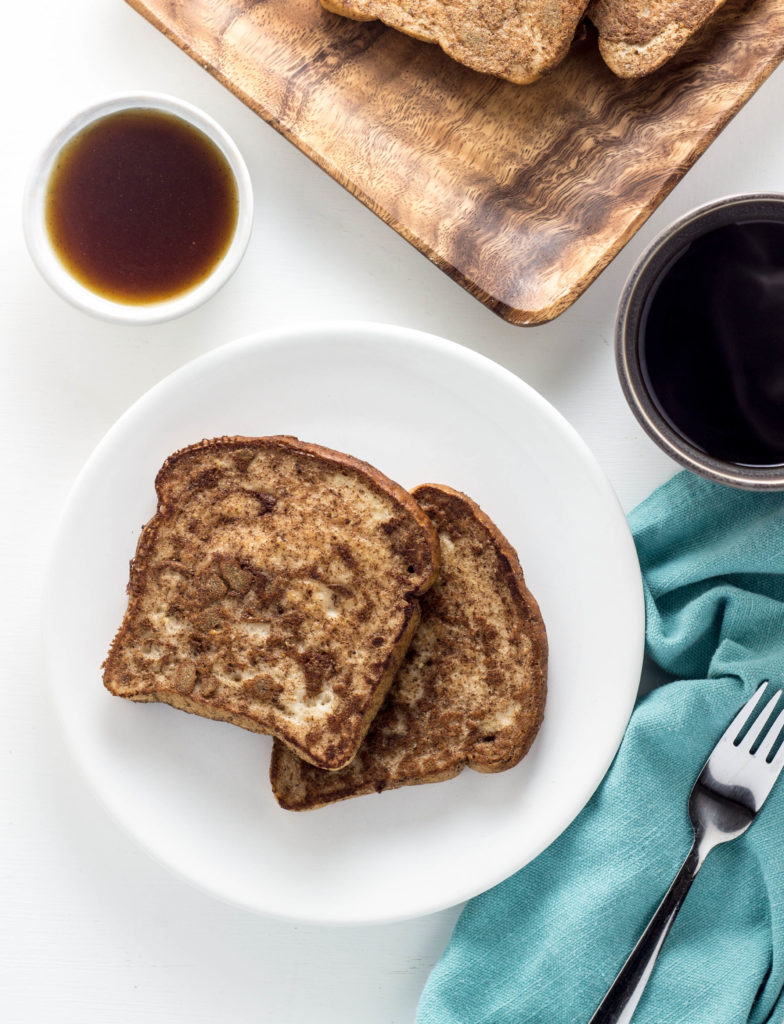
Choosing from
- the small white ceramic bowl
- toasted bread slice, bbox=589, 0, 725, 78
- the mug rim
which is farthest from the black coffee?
the small white ceramic bowl

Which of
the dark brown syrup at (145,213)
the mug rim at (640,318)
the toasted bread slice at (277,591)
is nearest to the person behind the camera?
the mug rim at (640,318)

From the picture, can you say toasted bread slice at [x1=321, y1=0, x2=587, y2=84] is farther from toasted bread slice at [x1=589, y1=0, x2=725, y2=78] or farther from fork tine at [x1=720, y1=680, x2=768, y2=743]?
fork tine at [x1=720, y1=680, x2=768, y2=743]

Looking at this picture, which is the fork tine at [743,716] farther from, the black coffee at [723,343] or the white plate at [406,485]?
the black coffee at [723,343]

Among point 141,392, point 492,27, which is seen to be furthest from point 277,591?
point 492,27

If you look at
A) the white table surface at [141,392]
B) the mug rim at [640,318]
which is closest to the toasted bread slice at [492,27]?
the white table surface at [141,392]

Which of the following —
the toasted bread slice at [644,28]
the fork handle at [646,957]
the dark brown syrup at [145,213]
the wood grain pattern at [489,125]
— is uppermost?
the toasted bread slice at [644,28]

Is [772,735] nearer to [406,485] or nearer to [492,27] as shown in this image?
[406,485]
